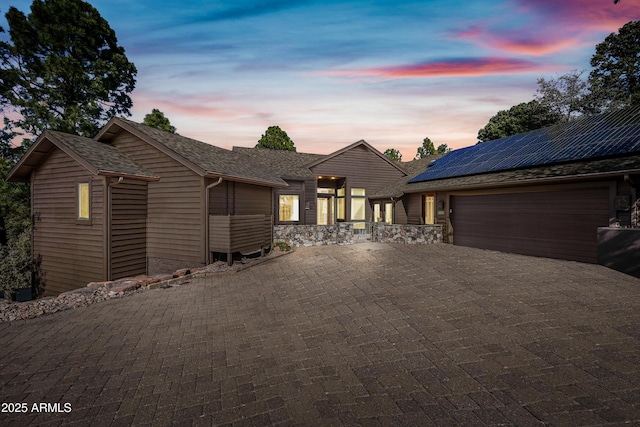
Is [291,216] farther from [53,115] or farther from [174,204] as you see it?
[53,115]

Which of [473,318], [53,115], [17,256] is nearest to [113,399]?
[473,318]

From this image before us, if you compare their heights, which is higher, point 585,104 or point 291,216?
point 585,104

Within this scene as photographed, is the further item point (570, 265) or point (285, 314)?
point (570, 265)

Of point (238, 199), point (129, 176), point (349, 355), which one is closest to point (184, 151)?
point (129, 176)

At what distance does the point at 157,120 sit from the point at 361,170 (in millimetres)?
23634

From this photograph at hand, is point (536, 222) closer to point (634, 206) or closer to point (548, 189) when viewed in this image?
point (548, 189)

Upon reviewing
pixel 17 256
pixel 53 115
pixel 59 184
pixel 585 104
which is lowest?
pixel 17 256

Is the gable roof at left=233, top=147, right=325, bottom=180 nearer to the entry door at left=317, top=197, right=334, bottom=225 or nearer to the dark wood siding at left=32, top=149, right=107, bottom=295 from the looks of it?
the entry door at left=317, top=197, right=334, bottom=225

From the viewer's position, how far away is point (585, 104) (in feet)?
101

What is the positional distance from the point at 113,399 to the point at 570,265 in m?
12.0

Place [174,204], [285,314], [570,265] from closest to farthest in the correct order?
[285,314] → [570,265] → [174,204]

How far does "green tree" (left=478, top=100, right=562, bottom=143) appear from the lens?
32.1 m

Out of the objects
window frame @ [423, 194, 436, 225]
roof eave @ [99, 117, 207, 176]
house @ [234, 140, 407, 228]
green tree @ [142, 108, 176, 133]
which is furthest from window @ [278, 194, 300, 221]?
green tree @ [142, 108, 176, 133]

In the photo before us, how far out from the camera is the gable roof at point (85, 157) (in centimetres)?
1137
